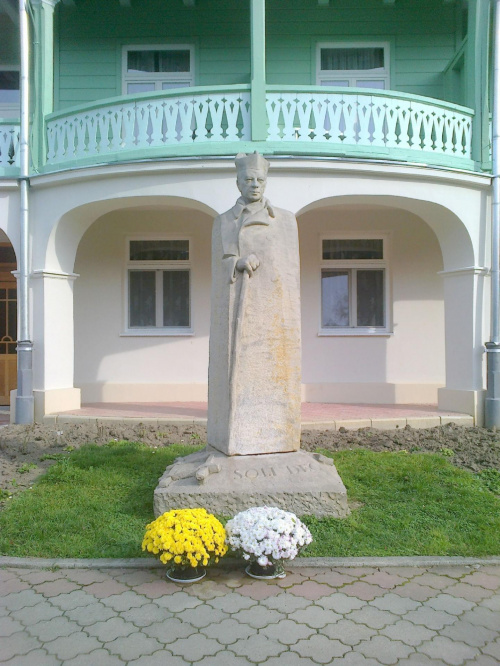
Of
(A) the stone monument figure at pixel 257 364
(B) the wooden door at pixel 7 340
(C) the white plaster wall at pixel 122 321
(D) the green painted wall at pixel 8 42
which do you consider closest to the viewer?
(A) the stone monument figure at pixel 257 364

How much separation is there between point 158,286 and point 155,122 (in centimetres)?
363

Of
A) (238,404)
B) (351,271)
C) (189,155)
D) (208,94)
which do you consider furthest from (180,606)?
(351,271)

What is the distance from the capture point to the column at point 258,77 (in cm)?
916

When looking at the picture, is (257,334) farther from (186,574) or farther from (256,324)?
(186,574)

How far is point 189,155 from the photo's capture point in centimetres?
922

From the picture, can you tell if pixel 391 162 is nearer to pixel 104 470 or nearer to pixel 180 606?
pixel 104 470

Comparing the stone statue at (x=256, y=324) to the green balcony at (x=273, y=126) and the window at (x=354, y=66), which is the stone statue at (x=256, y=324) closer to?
the green balcony at (x=273, y=126)

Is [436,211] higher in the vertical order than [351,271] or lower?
higher

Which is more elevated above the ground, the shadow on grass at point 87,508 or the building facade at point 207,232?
the building facade at point 207,232

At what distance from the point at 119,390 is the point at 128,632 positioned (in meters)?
8.73

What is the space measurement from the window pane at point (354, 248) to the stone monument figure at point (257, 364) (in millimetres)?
7151

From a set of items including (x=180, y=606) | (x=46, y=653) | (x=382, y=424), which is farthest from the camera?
(x=382, y=424)

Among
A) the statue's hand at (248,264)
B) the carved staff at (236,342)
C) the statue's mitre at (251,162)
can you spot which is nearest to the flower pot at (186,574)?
Result: the carved staff at (236,342)

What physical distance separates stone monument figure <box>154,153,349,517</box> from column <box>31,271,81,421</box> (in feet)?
18.1
